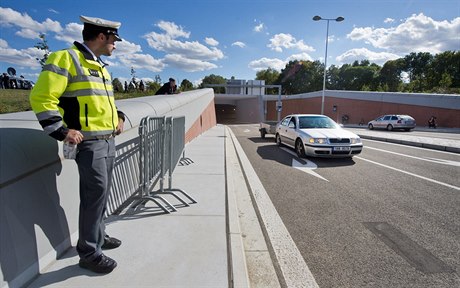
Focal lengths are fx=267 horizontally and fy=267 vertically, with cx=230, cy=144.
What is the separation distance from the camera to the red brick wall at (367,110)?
2719 centimetres

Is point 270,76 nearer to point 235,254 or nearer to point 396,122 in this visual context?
point 396,122

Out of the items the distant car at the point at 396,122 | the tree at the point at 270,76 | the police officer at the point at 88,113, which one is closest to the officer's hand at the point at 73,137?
the police officer at the point at 88,113

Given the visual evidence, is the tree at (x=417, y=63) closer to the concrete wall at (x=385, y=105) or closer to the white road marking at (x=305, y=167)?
the concrete wall at (x=385, y=105)

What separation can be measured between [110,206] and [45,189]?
1405 mm

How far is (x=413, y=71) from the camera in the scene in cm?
7250

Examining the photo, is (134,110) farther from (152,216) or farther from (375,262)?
(375,262)

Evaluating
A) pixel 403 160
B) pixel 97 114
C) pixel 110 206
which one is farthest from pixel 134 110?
pixel 403 160

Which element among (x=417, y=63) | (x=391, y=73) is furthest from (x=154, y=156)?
(x=391, y=73)

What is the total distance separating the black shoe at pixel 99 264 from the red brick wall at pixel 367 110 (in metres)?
33.6

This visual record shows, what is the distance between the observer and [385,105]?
32.8 m

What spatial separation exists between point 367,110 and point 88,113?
38.3m

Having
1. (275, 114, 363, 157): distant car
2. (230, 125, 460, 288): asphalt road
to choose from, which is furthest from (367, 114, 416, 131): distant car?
(230, 125, 460, 288): asphalt road

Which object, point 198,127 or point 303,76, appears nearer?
point 198,127

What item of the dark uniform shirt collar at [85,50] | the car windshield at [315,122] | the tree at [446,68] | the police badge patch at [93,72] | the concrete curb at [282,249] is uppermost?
the tree at [446,68]
